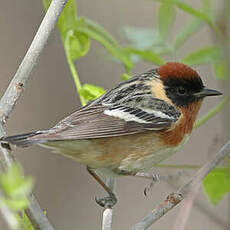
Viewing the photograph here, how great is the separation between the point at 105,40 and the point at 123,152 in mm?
830

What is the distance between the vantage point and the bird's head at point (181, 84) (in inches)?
177

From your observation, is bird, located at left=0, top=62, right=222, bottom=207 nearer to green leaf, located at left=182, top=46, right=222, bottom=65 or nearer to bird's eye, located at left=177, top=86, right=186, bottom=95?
bird's eye, located at left=177, top=86, right=186, bottom=95

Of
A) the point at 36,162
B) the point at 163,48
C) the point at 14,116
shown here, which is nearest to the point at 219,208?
the point at 36,162

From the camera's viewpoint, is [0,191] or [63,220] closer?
[0,191]

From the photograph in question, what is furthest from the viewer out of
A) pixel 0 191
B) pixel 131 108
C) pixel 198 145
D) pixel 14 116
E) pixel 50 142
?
pixel 198 145

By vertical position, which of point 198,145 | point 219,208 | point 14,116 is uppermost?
point 14,116

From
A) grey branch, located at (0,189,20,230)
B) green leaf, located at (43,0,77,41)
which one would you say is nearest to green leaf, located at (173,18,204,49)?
green leaf, located at (43,0,77,41)

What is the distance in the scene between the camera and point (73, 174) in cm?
846

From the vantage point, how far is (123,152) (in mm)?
4176

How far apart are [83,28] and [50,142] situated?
0.83m

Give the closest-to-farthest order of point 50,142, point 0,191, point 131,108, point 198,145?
point 0,191 < point 50,142 < point 131,108 < point 198,145

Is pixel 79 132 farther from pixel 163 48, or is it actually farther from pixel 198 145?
pixel 198 145

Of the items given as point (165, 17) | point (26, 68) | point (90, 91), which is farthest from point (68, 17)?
point (165, 17)

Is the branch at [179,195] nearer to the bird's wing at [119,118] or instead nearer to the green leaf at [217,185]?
the green leaf at [217,185]
